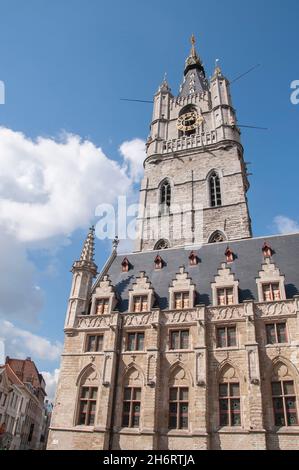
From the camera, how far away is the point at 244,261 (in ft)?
80.9

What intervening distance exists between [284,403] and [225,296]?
21.2 ft

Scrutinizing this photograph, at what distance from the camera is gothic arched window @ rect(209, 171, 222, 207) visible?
42.1 m

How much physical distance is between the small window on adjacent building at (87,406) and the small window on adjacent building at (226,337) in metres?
7.84

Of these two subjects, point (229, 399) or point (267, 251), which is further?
point (267, 251)

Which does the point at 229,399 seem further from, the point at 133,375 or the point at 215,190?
the point at 215,190

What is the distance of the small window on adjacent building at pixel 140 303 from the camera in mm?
23188

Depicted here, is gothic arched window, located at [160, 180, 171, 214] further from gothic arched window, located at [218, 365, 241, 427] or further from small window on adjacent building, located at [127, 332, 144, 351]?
gothic arched window, located at [218, 365, 241, 427]

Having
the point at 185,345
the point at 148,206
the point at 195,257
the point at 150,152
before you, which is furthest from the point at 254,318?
the point at 150,152

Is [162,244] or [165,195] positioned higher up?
[165,195]

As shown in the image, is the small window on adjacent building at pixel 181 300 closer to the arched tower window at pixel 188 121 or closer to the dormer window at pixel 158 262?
the dormer window at pixel 158 262

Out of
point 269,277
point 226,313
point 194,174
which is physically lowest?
point 226,313

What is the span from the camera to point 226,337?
2036cm

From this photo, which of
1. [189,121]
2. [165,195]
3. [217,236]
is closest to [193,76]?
[189,121]

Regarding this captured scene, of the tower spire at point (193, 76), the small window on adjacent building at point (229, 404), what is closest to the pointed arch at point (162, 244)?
the small window on adjacent building at point (229, 404)
